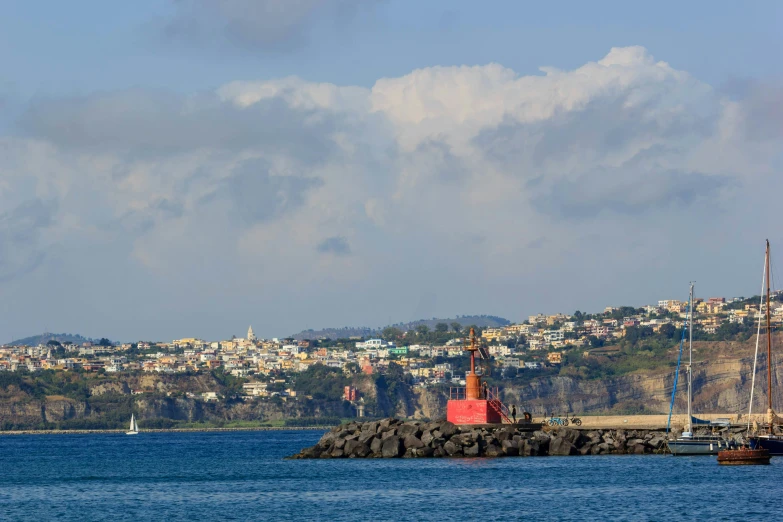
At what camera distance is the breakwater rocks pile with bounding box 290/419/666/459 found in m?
59.6

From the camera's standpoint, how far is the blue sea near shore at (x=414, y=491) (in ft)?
135

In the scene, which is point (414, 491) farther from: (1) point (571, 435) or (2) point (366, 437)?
(2) point (366, 437)

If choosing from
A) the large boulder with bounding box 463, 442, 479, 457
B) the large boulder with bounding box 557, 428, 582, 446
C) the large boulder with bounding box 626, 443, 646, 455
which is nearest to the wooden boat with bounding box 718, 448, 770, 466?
the large boulder with bounding box 626, 443, 646, 455

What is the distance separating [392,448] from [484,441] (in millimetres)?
5392

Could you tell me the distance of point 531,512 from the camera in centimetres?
4078

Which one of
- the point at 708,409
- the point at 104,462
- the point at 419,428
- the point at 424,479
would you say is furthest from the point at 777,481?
the point at 708,409

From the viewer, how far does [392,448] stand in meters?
62.3

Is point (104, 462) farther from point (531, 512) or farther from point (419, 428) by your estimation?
point (531, 512)

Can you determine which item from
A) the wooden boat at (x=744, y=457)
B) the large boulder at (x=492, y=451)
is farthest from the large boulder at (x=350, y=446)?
the wooden boat at (x=744, y=457)

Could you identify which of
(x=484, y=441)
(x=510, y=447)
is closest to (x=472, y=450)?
(x=484, y=441)

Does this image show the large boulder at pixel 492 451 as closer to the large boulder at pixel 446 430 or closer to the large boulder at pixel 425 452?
the large boulder at pixel 446 430

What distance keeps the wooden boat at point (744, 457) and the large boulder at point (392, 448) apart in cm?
1629

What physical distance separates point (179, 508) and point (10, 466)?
3584 centimetres

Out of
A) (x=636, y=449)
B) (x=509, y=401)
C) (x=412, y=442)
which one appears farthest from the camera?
(x=509, y=401)
